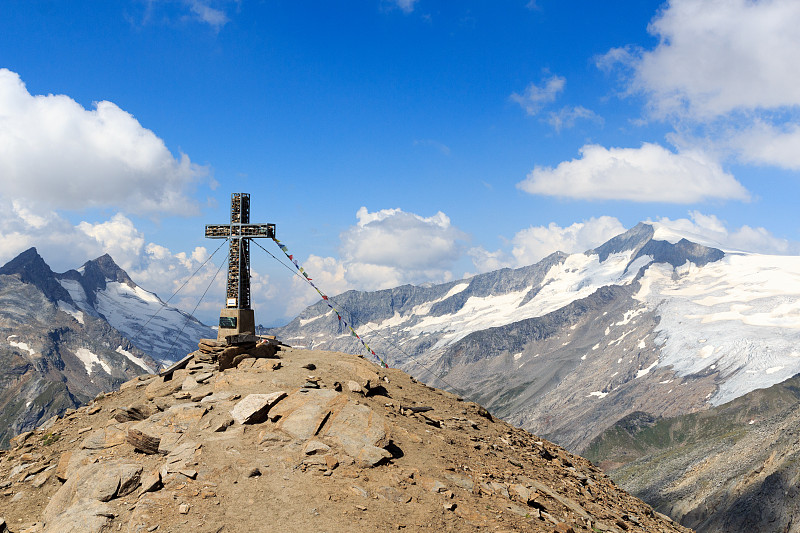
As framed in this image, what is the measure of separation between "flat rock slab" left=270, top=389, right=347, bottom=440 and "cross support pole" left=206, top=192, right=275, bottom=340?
16.1 metres

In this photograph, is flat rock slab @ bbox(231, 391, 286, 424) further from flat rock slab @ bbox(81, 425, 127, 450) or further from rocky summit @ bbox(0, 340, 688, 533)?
flat rock slab @ bbox(81, 425, 127, 450)

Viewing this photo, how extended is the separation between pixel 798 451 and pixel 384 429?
4546 inches

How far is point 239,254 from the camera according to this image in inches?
1613

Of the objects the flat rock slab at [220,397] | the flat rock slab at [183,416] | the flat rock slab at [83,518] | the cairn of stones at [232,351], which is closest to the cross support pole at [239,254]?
the cairn of stones at [232,351]

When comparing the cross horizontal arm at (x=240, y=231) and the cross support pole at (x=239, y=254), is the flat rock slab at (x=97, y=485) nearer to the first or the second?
the cross support pole at (x=239, y=254)

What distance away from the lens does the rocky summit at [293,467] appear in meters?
18.8

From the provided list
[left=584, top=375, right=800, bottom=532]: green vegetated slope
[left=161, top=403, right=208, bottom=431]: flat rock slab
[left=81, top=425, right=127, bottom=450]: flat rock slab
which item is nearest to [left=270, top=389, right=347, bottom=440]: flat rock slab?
[left=161, top=403, right=208, bottom=431]: flat rock slab

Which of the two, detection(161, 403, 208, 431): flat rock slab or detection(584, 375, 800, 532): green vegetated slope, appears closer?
detection(161, 403, 208, 431): flat rock slab

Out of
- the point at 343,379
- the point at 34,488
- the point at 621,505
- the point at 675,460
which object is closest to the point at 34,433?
the point at 34,488

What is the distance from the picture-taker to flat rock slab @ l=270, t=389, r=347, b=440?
22906 millimetres

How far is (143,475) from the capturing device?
69.3ft

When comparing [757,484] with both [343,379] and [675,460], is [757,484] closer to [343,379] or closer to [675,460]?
[675,460]

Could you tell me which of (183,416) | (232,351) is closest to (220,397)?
(183,416)

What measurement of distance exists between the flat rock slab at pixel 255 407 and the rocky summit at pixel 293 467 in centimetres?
7
